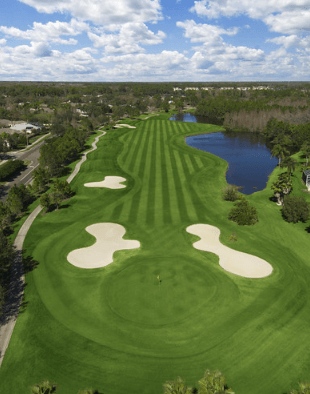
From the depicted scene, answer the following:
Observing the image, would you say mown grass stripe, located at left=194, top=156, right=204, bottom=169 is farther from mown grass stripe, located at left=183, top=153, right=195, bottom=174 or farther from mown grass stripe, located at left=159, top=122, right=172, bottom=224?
mown grass stripe, located at left=159, top=122, right=172, bottom=224

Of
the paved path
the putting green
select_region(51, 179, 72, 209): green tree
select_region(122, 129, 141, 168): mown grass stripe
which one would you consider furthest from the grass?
select_region(122, 129, 141, 168): mown grass stripe

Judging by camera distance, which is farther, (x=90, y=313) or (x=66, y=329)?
(x=90, y=313)

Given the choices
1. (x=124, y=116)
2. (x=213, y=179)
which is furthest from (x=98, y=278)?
(x=124, y=116)

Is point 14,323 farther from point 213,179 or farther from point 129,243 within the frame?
point 213,179

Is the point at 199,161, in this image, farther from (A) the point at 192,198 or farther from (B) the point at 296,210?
(B) the point at 296,210

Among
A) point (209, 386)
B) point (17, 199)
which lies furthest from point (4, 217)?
point (209, 386)

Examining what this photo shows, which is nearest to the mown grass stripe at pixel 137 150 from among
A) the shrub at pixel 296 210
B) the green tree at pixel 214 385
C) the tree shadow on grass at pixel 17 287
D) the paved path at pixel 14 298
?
the paved path at pixel 14 298
